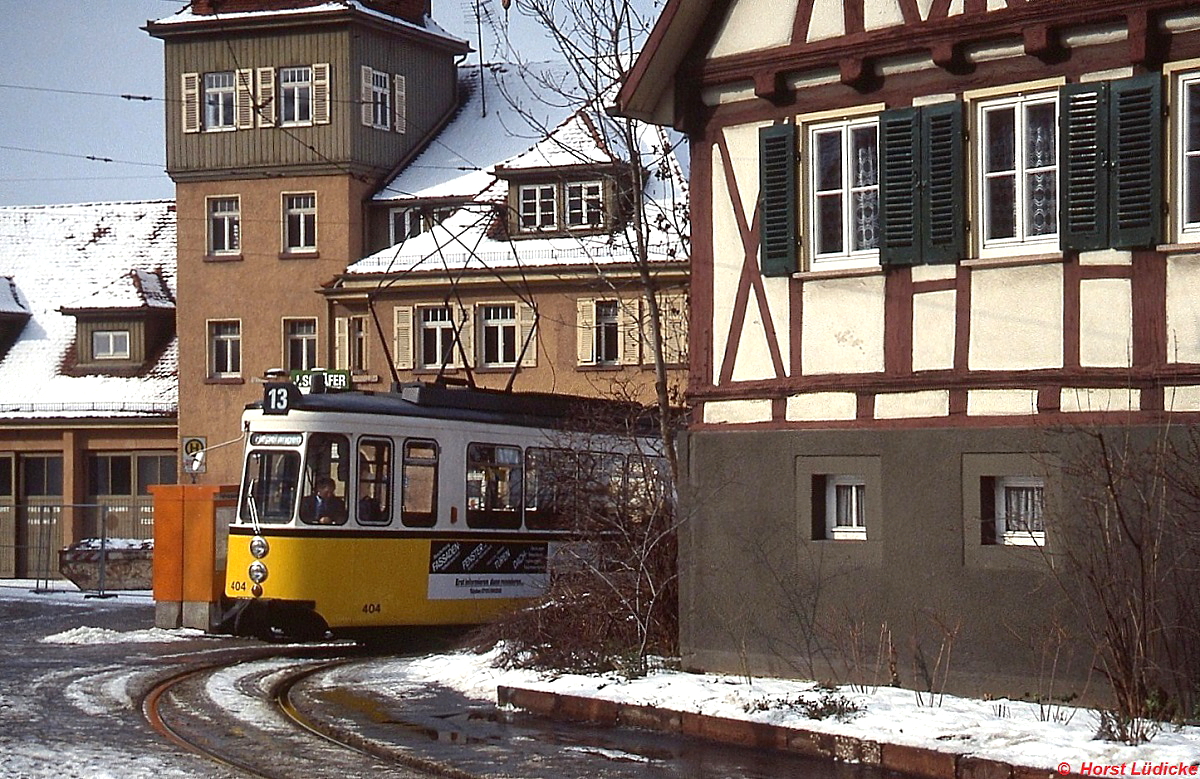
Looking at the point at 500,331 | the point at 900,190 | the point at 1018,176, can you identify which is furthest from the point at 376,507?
the point at 500,331

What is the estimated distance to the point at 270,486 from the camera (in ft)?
71.9

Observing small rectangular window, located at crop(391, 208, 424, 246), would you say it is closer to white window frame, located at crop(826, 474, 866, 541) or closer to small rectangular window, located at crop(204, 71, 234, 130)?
small rectangular window, located at crop(204, 71, 234, 130)

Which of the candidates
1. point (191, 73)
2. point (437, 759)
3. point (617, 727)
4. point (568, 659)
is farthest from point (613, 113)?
point (191, 73)

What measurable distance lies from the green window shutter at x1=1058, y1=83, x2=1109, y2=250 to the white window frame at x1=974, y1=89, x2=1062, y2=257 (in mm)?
109

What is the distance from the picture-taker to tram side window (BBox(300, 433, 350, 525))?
71.2 ft

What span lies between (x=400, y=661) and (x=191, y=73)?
3048 cm

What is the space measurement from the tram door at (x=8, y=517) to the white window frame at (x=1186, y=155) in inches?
1467

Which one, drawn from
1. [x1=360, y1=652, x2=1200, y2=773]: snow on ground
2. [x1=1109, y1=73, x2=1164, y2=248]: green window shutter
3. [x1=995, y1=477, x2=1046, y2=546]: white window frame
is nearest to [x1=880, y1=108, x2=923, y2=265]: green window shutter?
[x1=1109, y1=73, x2=1164, y2=248]: green window shutter

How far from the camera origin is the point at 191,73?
4875 cm

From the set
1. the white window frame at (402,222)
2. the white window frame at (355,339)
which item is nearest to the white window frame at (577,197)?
the white window frame at (402,222)

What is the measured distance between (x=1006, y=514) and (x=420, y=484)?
866cm

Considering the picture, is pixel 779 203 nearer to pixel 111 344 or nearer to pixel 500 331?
pixel 500 331

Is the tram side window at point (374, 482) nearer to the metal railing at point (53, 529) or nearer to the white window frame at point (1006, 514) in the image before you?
the white window frame at point (1006, 514)

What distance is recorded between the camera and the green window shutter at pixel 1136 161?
48.6ft
